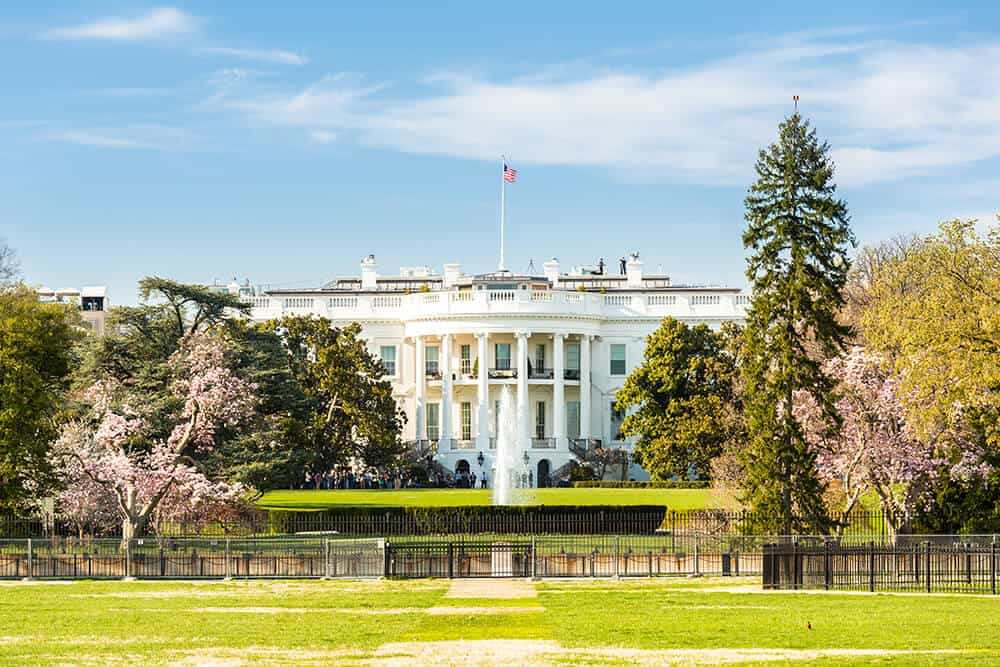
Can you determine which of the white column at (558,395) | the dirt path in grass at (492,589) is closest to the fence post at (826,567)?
the dirt path in grass at (492,589)

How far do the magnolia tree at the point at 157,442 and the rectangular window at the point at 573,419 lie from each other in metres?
41.7

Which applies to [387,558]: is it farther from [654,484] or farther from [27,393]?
[654,484]

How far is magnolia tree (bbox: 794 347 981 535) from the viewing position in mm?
47812

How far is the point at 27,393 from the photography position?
50.0 m

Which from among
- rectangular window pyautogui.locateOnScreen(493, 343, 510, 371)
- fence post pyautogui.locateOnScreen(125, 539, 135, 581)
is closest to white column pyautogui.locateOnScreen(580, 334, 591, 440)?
rectangular window pyautogui.locateOnScreen(493, 343, 510, 371)

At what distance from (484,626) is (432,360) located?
7178 centimetres

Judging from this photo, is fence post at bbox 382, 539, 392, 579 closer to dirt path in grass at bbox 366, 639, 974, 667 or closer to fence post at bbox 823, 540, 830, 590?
fence post at bbox 823, 540, 830, 590

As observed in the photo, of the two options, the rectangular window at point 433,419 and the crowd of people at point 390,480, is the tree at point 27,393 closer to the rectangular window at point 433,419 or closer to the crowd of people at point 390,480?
the crowd of people at point 390,480

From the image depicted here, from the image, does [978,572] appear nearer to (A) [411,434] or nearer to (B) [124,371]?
(B) [124,371]

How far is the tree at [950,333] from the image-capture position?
40812 mm

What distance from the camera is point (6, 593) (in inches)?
1454

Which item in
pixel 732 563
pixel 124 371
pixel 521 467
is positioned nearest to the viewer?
pixel 732 563

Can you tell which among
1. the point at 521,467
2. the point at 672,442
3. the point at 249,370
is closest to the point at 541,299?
the point at 521,467

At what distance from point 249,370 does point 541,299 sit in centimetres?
3679
